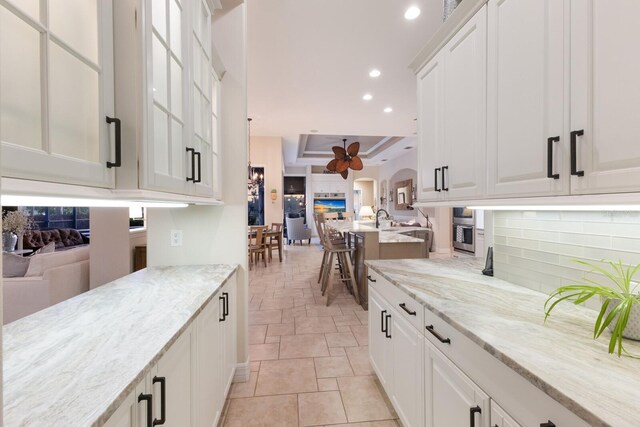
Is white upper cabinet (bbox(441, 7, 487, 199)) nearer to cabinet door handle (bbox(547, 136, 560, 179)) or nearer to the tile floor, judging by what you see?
cabinet door handle (bbox(547, 136, 560, 179))

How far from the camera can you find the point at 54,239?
6852 mm

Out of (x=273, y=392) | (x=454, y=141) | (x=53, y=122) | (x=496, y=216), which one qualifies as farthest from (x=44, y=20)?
(x=273, y=392)

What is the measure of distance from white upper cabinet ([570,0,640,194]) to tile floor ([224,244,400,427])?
5.86 ft

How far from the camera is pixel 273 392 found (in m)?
2.20

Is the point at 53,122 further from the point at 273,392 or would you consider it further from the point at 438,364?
the point at 273,392

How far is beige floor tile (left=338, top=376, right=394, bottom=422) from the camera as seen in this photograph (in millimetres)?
1949

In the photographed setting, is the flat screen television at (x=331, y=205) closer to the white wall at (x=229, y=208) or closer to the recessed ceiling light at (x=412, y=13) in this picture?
the recessed ceiling light at (x=412, y=13)

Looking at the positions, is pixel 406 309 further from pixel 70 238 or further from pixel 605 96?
pixel 70 238

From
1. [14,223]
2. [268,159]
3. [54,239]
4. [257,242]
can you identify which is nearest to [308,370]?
[257,242]

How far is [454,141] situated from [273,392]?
2089mm

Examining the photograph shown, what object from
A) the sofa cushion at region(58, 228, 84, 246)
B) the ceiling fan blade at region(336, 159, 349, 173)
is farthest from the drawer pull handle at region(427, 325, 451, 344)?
the sofa cushion at region(58, 228, 84, 246)

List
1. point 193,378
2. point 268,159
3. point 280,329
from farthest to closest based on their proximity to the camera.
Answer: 1. point 268,159
2. point 280,329
3. point 193,378

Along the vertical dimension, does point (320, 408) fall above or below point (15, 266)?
below

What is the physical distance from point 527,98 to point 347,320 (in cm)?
295
